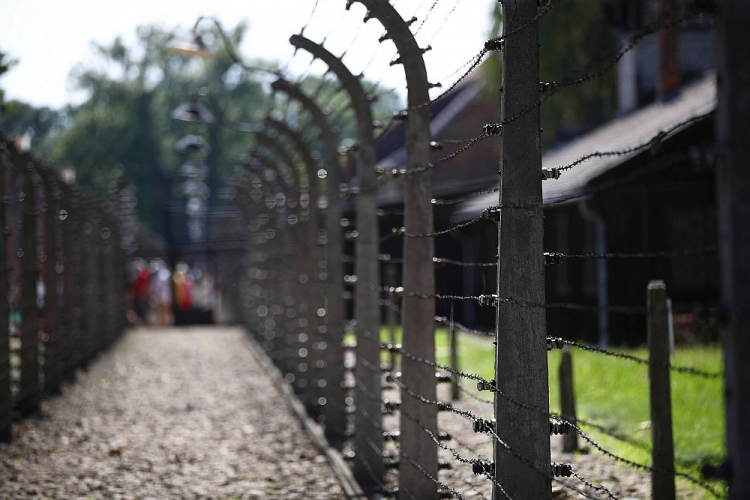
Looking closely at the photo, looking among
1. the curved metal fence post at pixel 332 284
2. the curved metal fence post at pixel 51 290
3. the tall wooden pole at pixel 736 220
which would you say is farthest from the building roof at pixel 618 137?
the tall wooden pole at pixel 736 220

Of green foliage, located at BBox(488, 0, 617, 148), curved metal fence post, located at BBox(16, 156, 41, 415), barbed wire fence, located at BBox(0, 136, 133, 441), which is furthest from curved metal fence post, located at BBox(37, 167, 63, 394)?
green foliage, located at BBox(488, 0, 617, 148)

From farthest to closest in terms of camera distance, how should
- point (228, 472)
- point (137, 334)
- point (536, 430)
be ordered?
point (137, 334), point (228, 472), point (536, 430)

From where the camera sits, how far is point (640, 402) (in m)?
10.2

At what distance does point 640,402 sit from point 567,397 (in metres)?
2.81

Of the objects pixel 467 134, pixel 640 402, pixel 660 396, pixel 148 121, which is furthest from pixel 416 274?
pixel 148 121

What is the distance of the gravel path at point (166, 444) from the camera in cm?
721

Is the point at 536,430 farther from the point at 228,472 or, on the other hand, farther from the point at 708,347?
the point at 708,347

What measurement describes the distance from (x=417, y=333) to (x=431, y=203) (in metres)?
0.62

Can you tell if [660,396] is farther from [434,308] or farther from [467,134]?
[467,134]

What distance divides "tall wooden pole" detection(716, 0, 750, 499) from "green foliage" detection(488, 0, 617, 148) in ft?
86.1

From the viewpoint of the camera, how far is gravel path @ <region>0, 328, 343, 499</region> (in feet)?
23.7

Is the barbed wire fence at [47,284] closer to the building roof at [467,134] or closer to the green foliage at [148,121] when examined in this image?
the building roof at [467,134]

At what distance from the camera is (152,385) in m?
13.8

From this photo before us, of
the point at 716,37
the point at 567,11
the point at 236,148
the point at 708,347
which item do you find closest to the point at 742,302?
the point at 716,37
